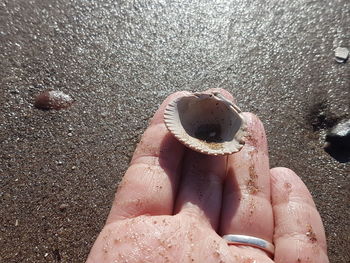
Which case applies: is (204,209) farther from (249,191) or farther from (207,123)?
(207,123)

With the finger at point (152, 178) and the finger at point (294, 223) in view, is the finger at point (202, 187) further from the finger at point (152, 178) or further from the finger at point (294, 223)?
the finger at point (294, 223)

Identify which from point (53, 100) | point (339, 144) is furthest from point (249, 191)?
point (53, 100)

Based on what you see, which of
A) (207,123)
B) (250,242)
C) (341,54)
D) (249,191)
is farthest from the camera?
(341,54)

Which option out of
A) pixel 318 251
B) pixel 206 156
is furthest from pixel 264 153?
pixel 318 251

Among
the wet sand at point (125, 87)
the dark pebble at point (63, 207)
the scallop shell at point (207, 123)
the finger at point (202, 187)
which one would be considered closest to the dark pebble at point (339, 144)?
the wet sand at point (125, 87)

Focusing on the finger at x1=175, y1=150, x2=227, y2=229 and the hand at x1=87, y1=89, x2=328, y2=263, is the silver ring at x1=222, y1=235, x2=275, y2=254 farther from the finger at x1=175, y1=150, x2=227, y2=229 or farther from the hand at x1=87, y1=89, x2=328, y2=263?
the finger at x1=175, y1=150, x2=227, y2=229

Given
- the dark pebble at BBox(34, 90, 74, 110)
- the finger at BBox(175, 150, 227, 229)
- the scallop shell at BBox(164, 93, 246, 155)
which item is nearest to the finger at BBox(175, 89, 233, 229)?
the finger at BBox(175, 150, 227, 229)

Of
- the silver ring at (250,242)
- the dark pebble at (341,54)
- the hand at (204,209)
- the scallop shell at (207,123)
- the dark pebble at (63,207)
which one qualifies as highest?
the dark pebble at (341,54)
